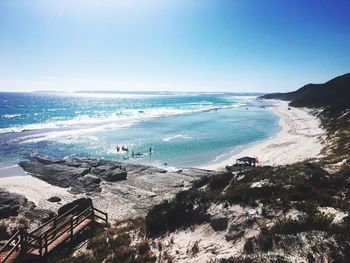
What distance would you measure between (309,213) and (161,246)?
220 inches

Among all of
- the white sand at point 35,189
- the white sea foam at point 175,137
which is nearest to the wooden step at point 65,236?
the white sand at point 35,189

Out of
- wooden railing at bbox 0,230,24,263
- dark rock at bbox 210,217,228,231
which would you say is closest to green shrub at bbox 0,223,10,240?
wooden railing at bbox 0,230,24,263

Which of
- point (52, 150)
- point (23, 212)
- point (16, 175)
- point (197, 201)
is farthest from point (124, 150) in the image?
point (197, 201)

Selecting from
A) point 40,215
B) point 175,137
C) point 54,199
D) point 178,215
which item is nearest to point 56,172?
point 54,199

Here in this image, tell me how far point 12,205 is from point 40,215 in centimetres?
297

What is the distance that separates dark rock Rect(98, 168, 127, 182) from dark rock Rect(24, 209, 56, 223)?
377 inches

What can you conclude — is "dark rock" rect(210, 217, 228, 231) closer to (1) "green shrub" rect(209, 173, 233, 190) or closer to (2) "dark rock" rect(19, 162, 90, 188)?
(1) "green shrub" rect(209, 173, 233, 190)

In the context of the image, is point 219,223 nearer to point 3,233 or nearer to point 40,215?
point 3,233

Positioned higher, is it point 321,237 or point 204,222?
point 321,237

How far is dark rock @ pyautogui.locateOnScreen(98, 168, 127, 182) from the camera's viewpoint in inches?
1177

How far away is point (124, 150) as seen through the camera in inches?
1777

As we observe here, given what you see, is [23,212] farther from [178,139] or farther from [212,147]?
[178,139]

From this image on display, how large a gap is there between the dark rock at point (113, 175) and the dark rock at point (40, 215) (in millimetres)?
9587

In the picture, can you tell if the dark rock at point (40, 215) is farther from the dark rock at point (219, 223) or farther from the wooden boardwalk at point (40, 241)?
the dark rock at point (219, 223)
